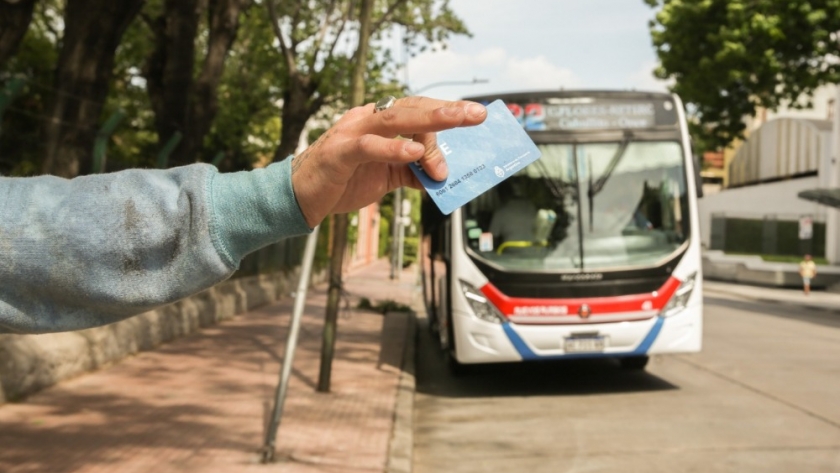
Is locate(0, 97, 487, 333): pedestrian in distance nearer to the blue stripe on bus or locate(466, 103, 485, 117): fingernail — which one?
locate(466, 103, 485, 117): fingernail

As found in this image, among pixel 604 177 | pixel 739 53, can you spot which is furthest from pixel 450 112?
pixel 739 53

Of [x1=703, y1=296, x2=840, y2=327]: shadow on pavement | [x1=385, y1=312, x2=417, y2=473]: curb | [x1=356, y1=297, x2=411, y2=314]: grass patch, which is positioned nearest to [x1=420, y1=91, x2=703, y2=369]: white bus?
[x1=385, y1=312, x2=417, y2=473]: curb

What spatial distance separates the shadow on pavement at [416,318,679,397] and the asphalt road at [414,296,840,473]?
0.01 m

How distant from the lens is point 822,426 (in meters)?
8.01

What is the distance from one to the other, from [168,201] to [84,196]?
128 mm

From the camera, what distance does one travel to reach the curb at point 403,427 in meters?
6.76

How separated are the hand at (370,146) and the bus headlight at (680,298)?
335 inches

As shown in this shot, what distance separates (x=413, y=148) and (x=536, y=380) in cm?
1001

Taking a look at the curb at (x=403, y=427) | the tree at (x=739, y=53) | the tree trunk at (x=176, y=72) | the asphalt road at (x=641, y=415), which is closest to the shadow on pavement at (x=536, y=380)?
the asphalt road at (x=641, y=415)

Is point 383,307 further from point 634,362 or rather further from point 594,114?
point 594,114

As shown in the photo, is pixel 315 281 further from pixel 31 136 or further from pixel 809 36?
pixel 31 136

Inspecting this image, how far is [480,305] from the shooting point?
33.2ft

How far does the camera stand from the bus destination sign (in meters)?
10.4

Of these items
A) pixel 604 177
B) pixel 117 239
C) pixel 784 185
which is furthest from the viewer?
pixel 784 185
